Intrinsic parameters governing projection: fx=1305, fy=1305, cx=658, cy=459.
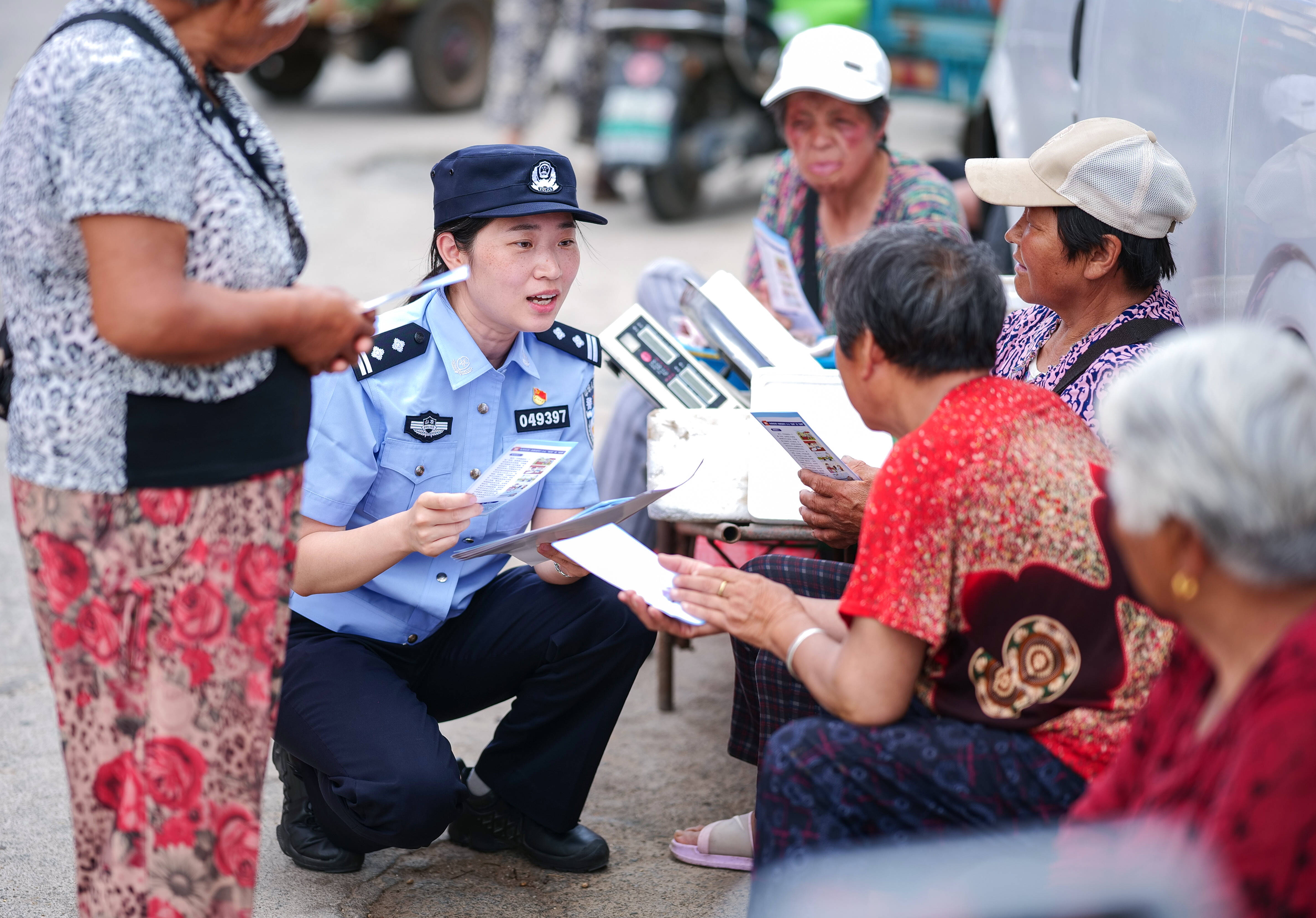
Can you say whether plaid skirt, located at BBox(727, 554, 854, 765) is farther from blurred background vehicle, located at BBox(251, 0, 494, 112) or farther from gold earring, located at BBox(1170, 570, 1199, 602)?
blurred background vehicle, located at BBox(251, 0, 494, 112)

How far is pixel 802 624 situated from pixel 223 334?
865 mm

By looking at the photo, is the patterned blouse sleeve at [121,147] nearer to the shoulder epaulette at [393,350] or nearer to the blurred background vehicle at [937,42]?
the shoulder epaulette at [393,350]

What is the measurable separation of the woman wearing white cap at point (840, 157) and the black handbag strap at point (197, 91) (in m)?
1.90

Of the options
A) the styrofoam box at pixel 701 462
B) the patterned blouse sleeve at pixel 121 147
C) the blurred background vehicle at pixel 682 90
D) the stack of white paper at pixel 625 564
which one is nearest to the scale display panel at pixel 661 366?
the styrofoam box at pixel 701 462

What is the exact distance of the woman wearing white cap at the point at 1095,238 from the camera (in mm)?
2326

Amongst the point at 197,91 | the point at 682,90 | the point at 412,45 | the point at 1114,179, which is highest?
the point at 412,45

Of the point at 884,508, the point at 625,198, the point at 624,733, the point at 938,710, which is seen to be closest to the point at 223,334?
the point at 884,508

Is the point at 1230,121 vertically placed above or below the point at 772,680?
above

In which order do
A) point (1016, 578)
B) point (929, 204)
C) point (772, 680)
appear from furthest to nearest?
point (929, 204) → point (772, 680) → point (1016, 578)

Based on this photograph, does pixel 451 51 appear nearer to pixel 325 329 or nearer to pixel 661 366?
pixel 661 366

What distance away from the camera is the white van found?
203 cm

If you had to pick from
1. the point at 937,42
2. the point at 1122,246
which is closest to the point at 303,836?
the point at 1122,246

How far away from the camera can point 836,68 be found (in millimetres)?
3395

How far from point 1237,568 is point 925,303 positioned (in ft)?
2.06
